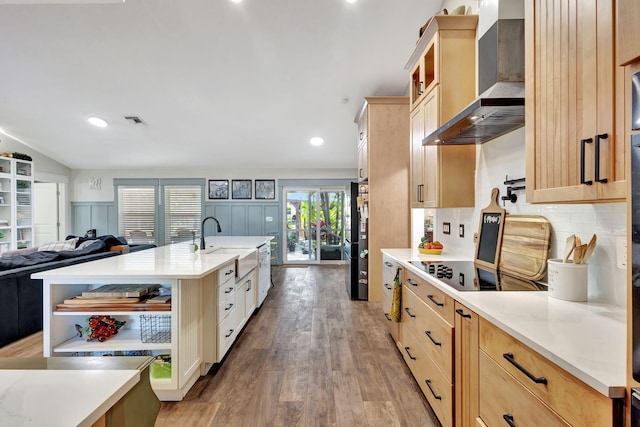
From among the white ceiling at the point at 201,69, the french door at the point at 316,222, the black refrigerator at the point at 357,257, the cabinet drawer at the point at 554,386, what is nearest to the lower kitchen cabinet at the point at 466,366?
the cabinet drawer at the point at 554,386

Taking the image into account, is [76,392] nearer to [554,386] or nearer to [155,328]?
[554,386]

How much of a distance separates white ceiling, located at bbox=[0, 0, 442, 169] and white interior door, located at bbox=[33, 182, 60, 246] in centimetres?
166

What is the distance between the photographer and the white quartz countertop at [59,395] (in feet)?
1.61

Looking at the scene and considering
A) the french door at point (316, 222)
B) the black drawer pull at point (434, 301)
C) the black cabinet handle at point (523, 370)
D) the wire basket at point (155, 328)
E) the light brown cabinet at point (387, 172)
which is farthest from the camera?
the french door at point (316, 222)

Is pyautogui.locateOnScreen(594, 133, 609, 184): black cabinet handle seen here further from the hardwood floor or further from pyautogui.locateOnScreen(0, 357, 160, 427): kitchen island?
the hardwood floor

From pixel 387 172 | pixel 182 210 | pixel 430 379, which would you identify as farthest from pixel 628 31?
pixel 182 210

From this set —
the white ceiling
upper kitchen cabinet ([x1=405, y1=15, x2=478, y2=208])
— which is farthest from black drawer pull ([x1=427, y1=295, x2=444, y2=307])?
the white ceiling

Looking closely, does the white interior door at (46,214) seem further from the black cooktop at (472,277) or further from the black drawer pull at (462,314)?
the black drawer pull at (462,314)

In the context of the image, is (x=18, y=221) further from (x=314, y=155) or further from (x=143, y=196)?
(x=314, y=155)

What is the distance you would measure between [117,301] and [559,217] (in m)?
2.72

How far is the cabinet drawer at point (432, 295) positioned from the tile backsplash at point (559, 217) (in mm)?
594

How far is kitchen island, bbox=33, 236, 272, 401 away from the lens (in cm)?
196

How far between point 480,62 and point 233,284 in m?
2.58

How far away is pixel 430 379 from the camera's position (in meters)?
1.81
